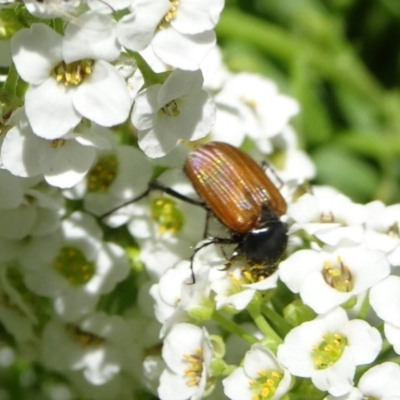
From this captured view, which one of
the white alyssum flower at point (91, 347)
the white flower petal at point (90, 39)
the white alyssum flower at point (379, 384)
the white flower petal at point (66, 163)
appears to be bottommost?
the white alyssum flower at point (91, 347)

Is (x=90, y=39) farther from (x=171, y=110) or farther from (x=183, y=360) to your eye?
(x=183, y=360)

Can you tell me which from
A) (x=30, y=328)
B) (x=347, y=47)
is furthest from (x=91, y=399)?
(x=347, y=47)

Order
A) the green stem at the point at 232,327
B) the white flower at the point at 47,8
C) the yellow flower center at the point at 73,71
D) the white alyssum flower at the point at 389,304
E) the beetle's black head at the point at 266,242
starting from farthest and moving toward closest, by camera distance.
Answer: the beetle's black head at the point at 266,242, the green stem at the point at 232,327, the white alyssum flower at the point at 389,304, the yellow flower center at the point at 73,71, the white flower at the point at 47,8

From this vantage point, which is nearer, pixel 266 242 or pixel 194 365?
pixel 194 365

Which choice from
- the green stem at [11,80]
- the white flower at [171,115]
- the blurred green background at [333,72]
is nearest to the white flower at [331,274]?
the white flower at [171,115]

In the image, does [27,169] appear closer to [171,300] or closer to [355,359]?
[171,300]

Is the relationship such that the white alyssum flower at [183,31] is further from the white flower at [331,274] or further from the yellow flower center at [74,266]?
the yellow flower center at [74,266]

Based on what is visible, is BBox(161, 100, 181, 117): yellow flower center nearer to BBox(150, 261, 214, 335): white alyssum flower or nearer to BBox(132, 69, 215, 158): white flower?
BBox(132, 69, 215, 158): white flower

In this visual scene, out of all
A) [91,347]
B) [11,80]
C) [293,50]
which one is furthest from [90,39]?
[293,50]
